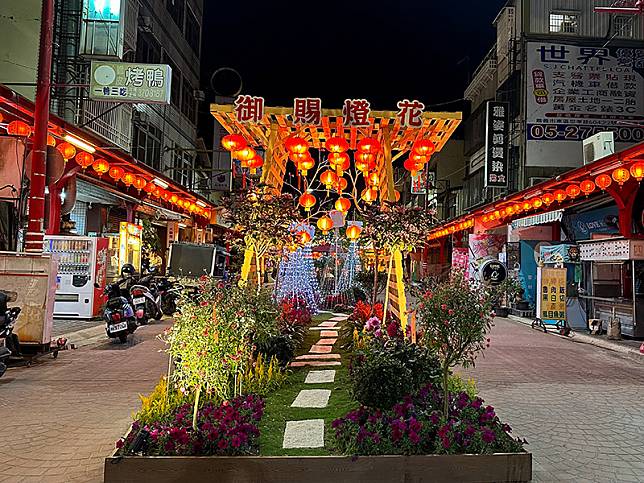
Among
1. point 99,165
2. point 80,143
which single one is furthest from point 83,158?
point 99,165

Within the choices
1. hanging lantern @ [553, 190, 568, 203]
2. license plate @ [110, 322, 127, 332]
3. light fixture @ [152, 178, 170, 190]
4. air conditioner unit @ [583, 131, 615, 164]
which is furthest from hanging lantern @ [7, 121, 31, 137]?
air conditioner unit @ [583, 131, 615, 164]

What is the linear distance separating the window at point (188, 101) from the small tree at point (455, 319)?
27150 millimetres

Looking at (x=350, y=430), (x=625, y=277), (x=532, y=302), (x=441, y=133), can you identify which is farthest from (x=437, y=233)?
(x=350, y=430)

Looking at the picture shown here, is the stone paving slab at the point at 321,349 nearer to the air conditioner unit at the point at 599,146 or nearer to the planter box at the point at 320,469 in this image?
the planter box at the point at 320,469

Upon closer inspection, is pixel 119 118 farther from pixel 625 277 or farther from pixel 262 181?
pixel 625 277

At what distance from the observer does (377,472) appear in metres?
4.26

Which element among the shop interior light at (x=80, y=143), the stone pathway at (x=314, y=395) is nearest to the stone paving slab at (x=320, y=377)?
the stone pathway at (x=314, y=395)

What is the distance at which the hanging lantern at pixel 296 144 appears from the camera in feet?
38.1

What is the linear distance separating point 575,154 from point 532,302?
561 cm

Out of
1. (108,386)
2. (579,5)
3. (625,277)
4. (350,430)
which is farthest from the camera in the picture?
(579,5)

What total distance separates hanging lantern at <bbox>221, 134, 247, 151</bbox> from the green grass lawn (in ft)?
17.3

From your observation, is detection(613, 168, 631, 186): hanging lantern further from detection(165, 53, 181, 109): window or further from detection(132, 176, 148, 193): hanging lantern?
detection(165, 53, 181, 109): window

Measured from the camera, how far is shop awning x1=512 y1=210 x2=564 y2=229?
16.4 m

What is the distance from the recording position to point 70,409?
256 inches
